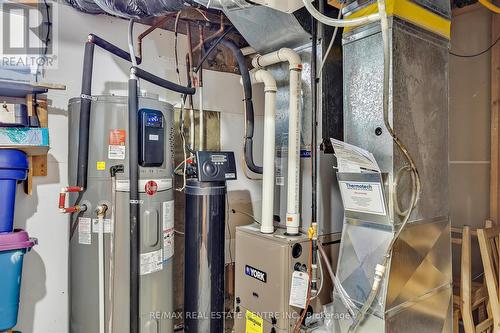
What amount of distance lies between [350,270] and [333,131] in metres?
0.80

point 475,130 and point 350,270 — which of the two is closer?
point 350,270

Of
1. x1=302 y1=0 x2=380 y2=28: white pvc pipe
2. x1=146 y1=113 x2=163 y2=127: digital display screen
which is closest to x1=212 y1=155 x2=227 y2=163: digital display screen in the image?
x1=146 y1=113 x2=163 y2=127: digital display screen

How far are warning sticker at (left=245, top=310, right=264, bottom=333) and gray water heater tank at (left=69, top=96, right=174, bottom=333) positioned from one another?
570 mm

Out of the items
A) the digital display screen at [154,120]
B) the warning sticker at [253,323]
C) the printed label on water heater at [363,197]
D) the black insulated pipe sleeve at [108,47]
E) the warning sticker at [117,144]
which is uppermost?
the black insulated pipe sleeve at [108,47]

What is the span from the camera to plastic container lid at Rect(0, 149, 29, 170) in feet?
5.44

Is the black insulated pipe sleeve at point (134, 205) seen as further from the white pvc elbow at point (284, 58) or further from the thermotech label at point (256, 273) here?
the white pvc elbow at point (284, 58)

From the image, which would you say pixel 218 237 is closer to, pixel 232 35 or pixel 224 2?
pixel 224 2

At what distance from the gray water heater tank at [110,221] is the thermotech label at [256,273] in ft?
1.83

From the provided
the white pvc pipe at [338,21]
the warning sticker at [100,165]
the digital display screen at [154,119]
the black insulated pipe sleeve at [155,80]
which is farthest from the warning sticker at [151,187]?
the white pvc pipe at [338,21]

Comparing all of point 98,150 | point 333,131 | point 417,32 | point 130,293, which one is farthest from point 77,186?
point 417,32

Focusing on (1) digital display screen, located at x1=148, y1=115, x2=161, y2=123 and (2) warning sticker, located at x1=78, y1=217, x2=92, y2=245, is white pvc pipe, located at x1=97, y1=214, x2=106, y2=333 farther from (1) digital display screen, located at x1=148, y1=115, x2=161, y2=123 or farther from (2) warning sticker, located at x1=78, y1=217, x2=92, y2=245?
(1) digital display screen, located at x1=148, y1=115, x2=161, y2=123

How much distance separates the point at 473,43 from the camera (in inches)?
104

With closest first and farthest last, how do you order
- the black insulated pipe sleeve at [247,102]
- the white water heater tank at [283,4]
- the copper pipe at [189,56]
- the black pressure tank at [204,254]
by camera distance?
the white water heater tank at [283,4]
the black pressure tank at [204,254]
the black insulated pipe sleeve at [247,102]
the copper pipe at [189,56]

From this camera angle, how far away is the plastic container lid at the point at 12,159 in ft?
5.44
